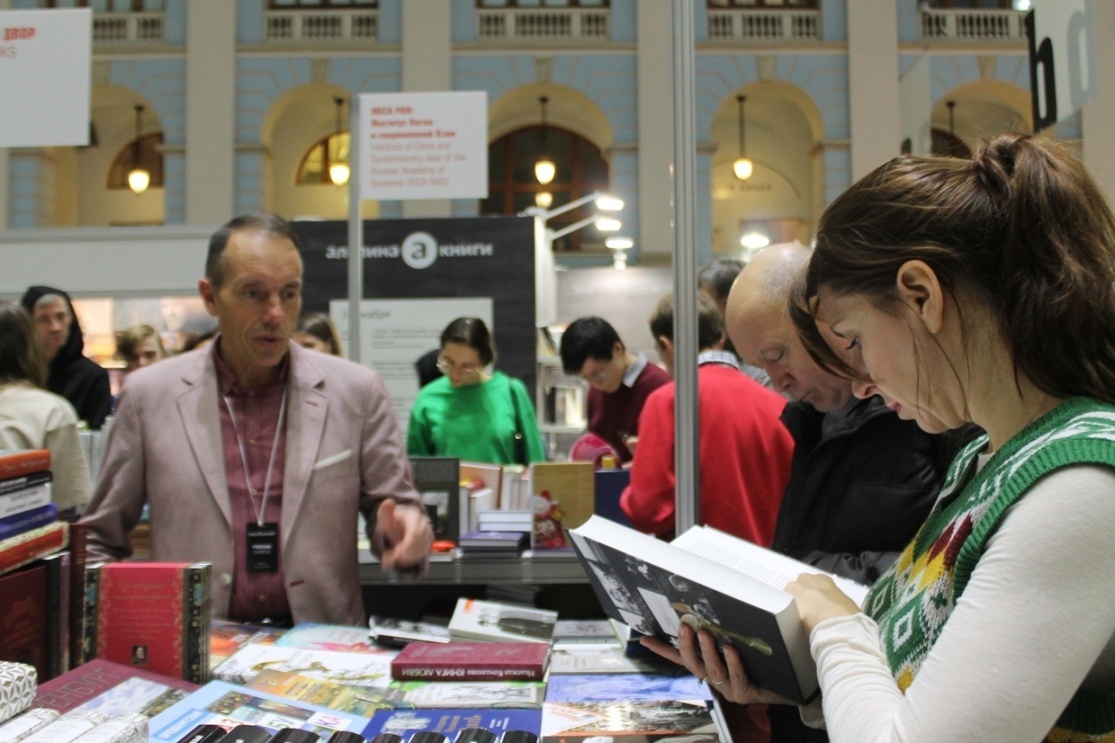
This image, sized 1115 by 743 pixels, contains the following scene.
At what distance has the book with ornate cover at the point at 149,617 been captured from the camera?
1450 millimetres

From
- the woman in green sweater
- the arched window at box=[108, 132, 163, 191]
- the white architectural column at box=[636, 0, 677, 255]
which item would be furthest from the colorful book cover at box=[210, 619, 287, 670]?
the arched window at box=[108, 132, 163, 191]

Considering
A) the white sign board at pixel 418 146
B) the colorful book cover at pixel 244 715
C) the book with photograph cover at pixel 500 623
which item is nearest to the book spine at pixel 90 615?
the colorful book cover at pixel 244 715

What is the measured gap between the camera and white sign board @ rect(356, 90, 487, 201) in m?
3.80

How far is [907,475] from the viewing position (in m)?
1.61

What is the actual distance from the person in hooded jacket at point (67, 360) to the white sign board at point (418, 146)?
5.03ft

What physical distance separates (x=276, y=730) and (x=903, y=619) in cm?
83

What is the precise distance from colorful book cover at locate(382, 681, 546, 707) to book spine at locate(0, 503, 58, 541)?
61cm

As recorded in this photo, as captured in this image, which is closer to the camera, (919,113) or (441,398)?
(919,113)

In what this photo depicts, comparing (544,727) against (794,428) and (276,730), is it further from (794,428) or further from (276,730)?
(794,428)

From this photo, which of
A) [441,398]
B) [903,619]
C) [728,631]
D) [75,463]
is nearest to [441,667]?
[728,631]

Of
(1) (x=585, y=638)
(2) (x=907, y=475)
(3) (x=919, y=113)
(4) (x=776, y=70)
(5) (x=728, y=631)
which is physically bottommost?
(1) (x=585, y=638)

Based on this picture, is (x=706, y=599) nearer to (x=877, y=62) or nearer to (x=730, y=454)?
(x=730, y=454)

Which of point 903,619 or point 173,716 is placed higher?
point 903,619

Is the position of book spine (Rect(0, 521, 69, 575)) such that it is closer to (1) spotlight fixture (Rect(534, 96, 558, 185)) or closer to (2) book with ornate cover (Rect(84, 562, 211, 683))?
(2) book with ornate cover (Rect(84, 562, 211, 683))
